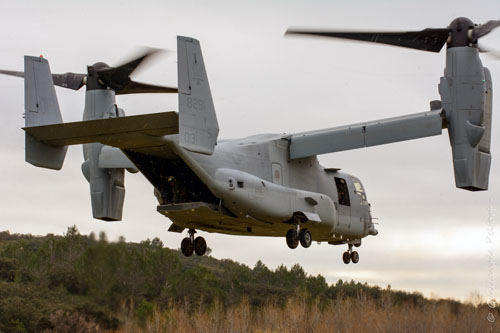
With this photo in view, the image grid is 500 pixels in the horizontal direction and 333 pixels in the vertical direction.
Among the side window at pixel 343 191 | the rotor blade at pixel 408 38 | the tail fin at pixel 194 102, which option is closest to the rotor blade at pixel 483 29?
the rotor blade at pixel 408 38

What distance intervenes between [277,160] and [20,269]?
14.3 m

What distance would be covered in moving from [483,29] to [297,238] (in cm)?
787

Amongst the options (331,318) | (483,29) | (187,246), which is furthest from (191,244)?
(331,318)

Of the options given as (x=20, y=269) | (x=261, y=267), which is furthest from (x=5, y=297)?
(x=261, y=267)

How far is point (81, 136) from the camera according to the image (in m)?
20.7

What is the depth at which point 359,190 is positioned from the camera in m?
29.2

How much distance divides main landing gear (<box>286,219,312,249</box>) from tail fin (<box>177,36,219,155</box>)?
5348 mm

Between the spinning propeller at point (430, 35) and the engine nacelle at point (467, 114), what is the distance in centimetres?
33

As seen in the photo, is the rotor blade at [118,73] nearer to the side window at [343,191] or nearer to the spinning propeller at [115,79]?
the spinning propeller at [115,79]

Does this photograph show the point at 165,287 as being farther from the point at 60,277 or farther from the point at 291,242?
the point at 291,242

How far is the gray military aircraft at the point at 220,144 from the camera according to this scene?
20125mm

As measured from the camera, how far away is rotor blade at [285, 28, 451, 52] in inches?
913

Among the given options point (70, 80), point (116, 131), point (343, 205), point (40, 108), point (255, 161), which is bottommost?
point (343, 205)

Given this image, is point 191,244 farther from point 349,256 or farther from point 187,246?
point 349,256
